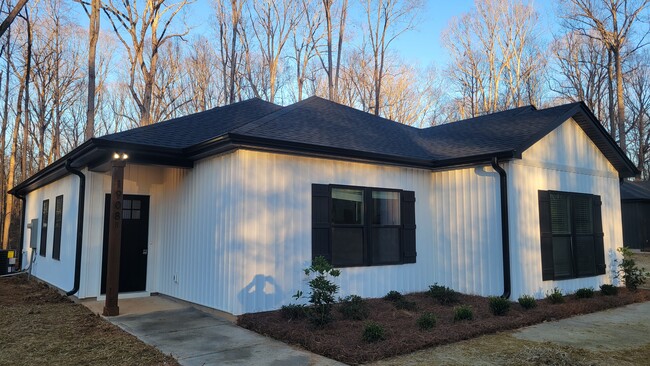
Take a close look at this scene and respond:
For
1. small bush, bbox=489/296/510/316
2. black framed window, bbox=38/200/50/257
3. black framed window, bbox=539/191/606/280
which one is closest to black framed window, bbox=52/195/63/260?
black framed window, bbox=38/200/50/257

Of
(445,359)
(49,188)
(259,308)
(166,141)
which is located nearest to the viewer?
(445,359)

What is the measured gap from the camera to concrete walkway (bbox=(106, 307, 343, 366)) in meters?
4.71

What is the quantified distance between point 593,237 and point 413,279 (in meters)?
4.14

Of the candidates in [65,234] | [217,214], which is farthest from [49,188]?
[217,214]

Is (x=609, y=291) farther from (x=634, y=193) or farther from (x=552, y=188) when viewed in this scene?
(x=634, y=193)

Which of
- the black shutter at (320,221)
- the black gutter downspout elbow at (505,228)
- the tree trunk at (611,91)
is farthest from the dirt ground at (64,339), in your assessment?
the tree trunk at (611,91)

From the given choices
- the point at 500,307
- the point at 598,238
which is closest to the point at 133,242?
the point at 500,307

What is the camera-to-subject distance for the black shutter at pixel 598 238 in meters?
9.55

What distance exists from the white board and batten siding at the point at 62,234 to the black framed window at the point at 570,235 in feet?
29.8

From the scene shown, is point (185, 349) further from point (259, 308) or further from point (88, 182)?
point (88, 182)

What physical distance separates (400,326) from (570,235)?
507 centimetres

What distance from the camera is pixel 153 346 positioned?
5156 mm

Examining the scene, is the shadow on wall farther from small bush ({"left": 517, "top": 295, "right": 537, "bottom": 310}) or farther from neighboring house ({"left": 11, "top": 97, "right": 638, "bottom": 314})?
small bush ({"left": 517, "top": 295, "right": 537, "bottom": 310})

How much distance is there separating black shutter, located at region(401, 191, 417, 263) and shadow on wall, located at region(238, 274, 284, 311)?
9.42ft
